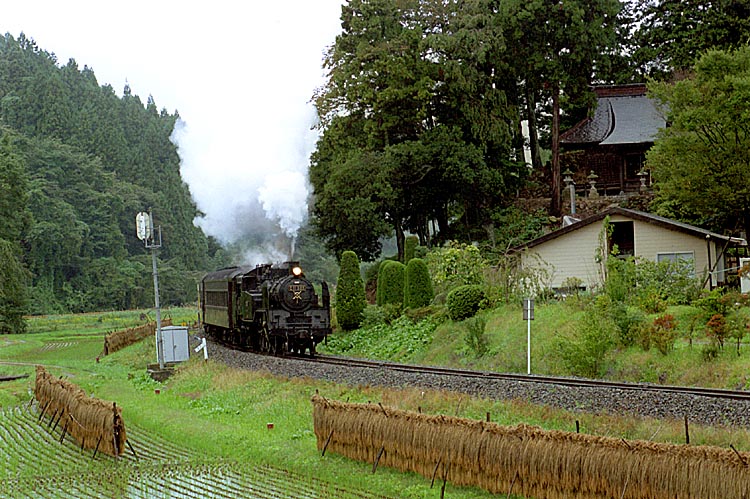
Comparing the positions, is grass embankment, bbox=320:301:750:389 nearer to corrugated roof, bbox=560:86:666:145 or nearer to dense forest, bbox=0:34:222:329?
corrugated roof, bbox=560:86:666:145

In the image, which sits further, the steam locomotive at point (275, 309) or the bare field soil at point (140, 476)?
the steam locomotive at point (275, 309)

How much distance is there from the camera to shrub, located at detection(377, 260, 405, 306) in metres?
38.6

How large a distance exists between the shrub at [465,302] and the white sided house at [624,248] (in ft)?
11.9

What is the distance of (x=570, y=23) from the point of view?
48.3 m

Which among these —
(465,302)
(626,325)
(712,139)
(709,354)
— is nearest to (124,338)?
A: (465,302)

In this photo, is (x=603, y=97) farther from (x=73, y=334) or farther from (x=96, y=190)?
(x=96, y=190)

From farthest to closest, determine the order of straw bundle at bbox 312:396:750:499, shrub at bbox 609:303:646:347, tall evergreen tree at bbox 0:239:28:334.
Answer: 1. tall evergreen tree at bbox 0:239:28:334
2. shrub at bbox 609:303:646:347
3. straw bundle at bbox 312:396:750:499

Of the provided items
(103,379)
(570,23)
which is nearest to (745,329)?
(103,379)

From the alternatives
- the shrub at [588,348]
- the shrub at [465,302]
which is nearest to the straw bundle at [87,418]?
the shrub at [588,348]

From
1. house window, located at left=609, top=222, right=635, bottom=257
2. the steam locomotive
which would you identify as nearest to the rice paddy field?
the steam locomotive

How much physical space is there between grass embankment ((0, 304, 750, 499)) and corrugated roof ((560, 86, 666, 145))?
2025cm

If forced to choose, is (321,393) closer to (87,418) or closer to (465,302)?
(87,418)

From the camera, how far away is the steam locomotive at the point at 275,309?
91.5 feet

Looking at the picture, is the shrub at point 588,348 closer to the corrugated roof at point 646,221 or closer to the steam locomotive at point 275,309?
the steam locomotive at point 275,309
